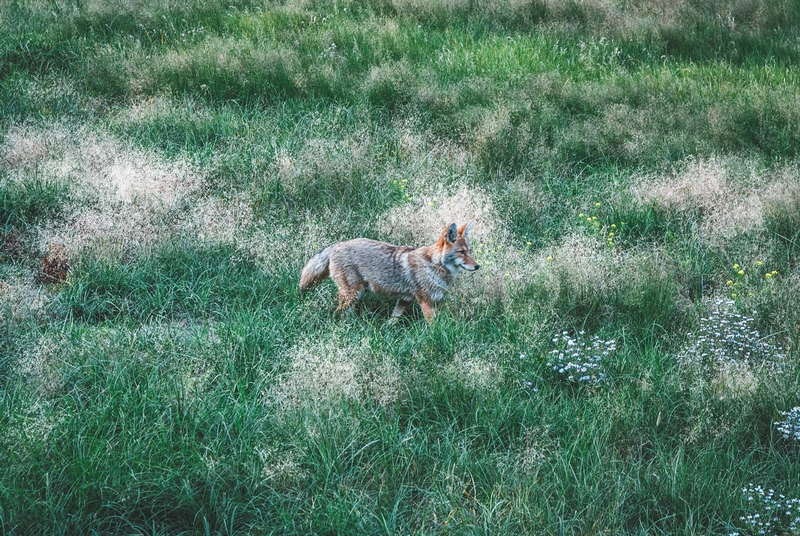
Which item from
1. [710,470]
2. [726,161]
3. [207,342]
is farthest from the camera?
[726,161]

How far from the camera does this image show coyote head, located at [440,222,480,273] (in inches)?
222

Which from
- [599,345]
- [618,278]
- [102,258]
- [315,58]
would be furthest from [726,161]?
[102,258]

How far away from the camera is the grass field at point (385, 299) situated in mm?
3891

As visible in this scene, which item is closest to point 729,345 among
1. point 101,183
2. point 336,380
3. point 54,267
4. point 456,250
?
point 456,250

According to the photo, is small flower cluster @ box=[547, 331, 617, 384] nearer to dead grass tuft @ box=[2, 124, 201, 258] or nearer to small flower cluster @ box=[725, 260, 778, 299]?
small flower cluster @ box=[725, 260, 778, 299]

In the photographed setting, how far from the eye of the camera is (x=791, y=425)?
4.25m

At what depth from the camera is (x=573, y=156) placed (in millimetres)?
8320

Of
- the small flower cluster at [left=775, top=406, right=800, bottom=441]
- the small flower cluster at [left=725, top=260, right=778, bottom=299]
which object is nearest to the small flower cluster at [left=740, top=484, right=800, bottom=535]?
the small flower cluster at [left=775, top=406, right=800, bottom=441]

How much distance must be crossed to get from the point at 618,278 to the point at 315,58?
225 inches

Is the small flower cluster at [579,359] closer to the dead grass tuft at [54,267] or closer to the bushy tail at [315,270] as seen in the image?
the bushy tail at [315,270]

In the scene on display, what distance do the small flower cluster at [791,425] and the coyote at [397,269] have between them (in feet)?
7.75

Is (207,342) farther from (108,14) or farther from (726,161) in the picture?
(108,14)

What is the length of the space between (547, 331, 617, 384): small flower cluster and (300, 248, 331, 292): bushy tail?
193 cm

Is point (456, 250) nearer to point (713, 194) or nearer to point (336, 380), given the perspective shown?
point (336, 380)
